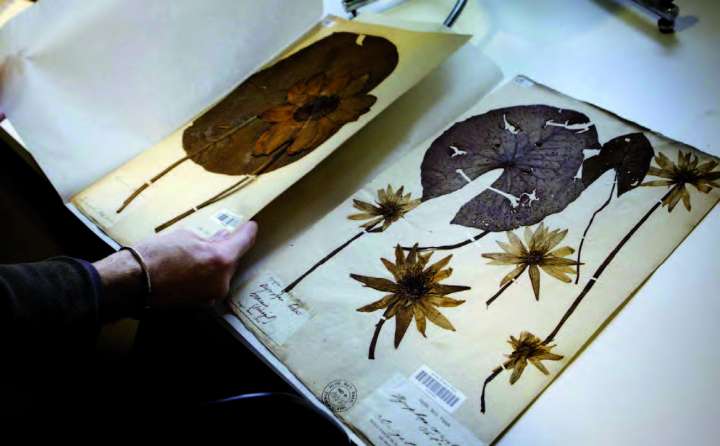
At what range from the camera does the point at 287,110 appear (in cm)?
77

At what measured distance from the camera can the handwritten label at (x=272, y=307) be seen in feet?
1.89

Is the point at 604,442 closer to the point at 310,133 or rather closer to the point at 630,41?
the point at 310,133

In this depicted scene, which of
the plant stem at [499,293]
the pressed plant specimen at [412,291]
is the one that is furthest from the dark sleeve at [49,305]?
the plant stem at [499,293]

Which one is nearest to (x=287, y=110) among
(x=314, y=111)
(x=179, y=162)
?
(x=314, y=111)

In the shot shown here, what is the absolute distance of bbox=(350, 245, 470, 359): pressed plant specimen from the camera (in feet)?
1.84

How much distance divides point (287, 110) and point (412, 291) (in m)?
0.31

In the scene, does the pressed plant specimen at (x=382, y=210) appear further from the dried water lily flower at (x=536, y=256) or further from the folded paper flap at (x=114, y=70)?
the folded paper flap at (x=114, y=70)

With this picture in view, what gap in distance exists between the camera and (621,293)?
1.80ft

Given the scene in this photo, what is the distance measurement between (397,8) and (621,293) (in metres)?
0.60

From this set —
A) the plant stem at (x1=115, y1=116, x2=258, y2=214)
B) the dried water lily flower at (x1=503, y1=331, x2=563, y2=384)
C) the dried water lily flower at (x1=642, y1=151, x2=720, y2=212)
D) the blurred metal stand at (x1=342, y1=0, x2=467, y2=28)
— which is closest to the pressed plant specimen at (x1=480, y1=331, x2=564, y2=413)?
the dried water lily flower at (x1=503, y1=331, x2=563, y2=384)

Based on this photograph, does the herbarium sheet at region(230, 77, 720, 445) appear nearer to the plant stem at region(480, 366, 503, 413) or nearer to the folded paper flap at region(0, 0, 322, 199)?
the plant stem at region(480, 366, 503, 413)

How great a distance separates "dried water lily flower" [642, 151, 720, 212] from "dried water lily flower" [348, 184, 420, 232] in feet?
0.80

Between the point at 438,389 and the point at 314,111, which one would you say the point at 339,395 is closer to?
the point at 438,389

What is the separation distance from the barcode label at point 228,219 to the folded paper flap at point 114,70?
0.18 meters
